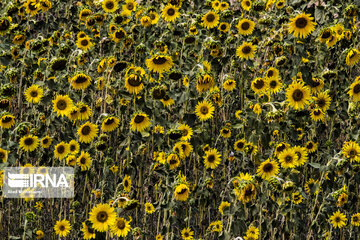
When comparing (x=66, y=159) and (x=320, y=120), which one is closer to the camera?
(x=66, y=159)

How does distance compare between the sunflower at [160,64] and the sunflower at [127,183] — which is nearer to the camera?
the sunflower at [127,183]

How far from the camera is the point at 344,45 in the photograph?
3.56 m

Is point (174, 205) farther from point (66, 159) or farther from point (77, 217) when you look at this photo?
point (77, 217)

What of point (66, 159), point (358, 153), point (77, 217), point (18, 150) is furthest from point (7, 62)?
point (358, 153)

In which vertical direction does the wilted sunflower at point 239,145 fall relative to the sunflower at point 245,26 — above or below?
below

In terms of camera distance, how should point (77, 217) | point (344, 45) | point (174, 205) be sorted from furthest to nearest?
point (344, 45), point (77, 217), point (174, 205)

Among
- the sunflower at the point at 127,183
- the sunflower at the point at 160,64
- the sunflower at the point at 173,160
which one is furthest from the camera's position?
the sunflower at the point at 160,64

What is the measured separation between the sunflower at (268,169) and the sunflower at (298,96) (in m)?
0.47

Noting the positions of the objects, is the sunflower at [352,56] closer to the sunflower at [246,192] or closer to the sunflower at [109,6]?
the sunflower at [246,192]

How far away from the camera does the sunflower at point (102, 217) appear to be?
230 cm

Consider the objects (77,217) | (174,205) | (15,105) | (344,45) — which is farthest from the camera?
(15,105)

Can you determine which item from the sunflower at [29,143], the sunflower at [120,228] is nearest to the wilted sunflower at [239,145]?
the sunflower at [120,228]

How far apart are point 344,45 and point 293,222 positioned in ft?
5.49

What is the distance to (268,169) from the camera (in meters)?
2.73
